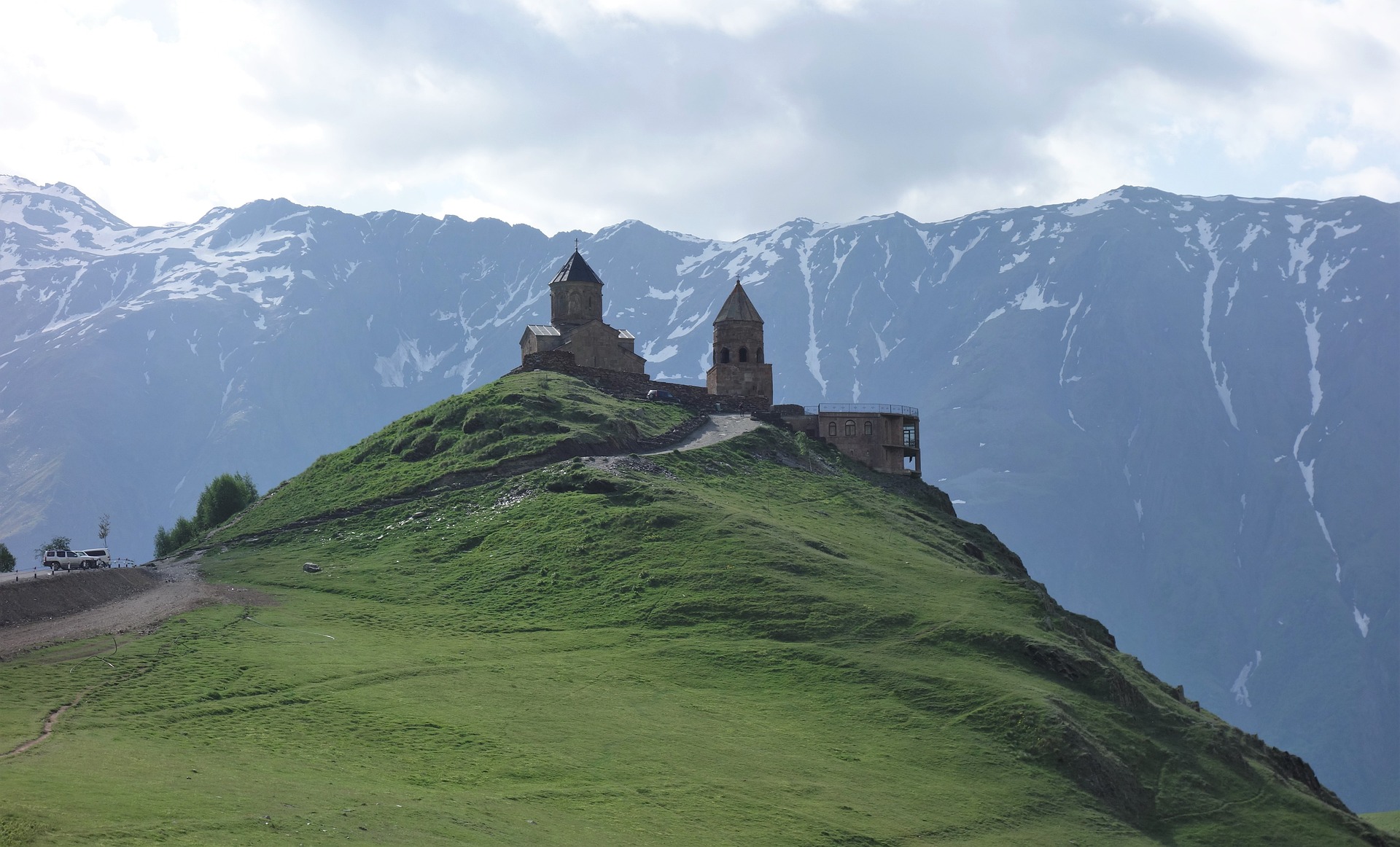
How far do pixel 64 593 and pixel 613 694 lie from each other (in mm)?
26739

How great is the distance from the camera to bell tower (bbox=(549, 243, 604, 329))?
133 m

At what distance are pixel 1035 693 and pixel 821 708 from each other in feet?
35.1

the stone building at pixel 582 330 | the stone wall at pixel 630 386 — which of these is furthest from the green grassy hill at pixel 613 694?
the stone building at pixel 582 330

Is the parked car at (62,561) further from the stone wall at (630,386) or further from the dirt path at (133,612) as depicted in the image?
the stone wall at (630,386)

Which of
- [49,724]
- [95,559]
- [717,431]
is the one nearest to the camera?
[49,724]

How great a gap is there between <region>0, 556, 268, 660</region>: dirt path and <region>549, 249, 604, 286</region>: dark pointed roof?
5857 cm

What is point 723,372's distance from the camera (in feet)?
420

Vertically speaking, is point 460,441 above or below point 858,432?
below

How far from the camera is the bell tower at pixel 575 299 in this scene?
133 meters

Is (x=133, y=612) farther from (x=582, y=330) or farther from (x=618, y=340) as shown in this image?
(x=618, y=340)

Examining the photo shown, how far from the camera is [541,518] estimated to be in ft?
284

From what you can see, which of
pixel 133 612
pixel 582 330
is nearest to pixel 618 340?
pixel 582 330

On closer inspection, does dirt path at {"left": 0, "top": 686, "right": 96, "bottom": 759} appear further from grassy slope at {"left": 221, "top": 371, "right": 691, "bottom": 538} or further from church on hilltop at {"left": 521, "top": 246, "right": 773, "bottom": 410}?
church on hilltop at {"left": 521, "top": 246, "right": 773, "bottom": 410}

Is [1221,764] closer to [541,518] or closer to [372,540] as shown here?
[541,518]
